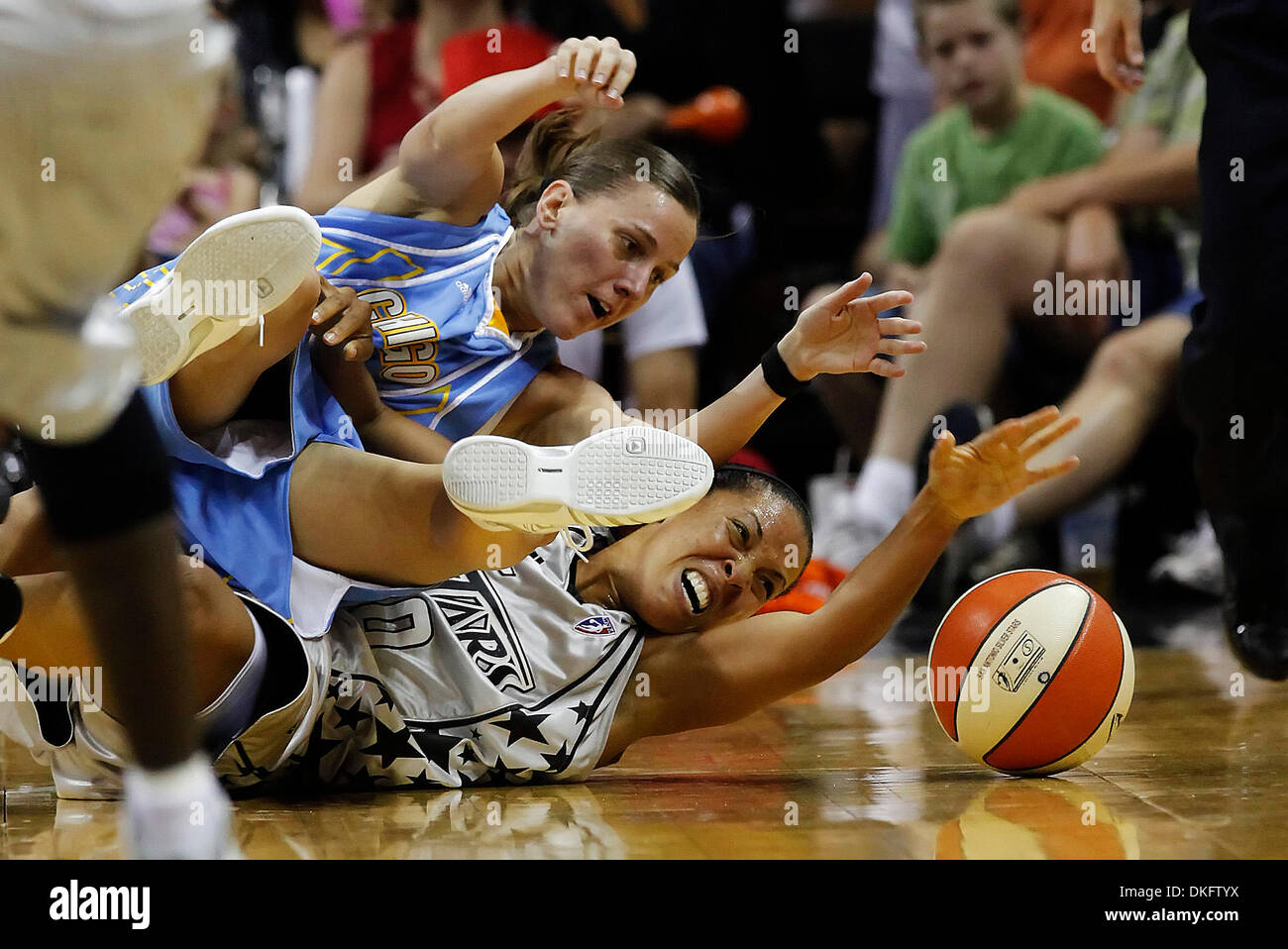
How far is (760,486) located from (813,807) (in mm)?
434

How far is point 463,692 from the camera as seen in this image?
1.60 m

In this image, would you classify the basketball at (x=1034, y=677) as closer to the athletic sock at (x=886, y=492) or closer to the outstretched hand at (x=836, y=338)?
the outstretched hand at (x=836, y=338)

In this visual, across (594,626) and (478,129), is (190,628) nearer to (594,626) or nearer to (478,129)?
(594,626)

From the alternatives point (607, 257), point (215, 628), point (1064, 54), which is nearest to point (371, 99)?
point (1064, 54)

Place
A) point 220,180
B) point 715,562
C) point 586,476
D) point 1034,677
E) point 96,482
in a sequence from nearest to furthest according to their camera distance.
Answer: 1. point 96,482
2. point 586,476
3. point 1034,677
4. point 715,562
5. point 220,180

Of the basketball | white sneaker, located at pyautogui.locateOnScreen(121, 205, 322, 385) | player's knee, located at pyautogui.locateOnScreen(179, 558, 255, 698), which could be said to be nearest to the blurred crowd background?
the basketball

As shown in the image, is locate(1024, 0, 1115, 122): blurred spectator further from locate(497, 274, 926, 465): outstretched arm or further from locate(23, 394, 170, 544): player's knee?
locate(23, 394, 170, 544): player's knee

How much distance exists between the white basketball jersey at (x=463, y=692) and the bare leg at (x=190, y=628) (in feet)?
0.50

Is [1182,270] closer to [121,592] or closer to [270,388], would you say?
[270,388]

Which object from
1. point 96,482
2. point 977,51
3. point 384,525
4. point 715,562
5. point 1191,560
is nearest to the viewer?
point 96,482

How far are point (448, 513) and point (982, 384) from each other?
6.29 ft

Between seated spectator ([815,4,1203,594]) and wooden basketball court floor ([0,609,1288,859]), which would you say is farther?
seated spectator ([815,4,1203,594])

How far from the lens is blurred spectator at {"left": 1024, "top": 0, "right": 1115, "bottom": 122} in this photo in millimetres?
3346

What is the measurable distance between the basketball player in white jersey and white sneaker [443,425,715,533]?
1.20ft
